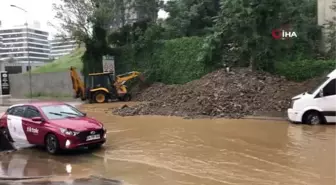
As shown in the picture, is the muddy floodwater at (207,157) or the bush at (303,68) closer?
the muddy floodwater at (207,157)

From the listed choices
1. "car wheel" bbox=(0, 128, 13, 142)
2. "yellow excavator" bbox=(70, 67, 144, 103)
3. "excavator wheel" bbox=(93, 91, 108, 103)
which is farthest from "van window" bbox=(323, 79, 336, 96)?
"excavator wheel" bbox=(93, 91, 108, 103)

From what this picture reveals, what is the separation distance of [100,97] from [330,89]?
18532mm

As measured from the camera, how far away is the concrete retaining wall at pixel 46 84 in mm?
39750

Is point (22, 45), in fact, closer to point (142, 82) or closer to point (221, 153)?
point (142, 82)

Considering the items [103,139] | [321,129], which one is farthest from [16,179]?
[321,129]

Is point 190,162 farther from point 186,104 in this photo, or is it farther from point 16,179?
point 186,104

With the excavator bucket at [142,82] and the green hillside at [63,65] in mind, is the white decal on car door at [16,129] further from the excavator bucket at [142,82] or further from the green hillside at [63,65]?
the green hillside at [63,65]

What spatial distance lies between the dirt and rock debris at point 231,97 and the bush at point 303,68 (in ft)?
3.93

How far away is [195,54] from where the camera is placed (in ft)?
101

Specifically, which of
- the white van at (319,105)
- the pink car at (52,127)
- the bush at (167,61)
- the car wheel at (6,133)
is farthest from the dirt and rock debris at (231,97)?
the car wheel at (6,133)

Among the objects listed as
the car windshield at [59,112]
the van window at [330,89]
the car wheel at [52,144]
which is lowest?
the car wheel at [52,144]

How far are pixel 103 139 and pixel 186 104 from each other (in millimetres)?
9358

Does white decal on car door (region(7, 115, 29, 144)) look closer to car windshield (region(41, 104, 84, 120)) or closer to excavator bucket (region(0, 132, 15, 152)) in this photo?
excavator bucket (region(0, 132, 15, 152))

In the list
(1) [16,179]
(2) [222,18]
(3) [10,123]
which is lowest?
(1) [16,179]
